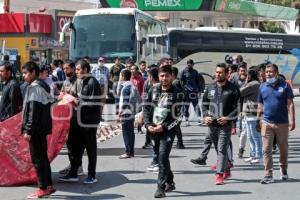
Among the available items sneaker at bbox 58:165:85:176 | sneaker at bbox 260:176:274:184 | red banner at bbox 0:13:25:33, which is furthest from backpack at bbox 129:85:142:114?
red banner at bbox 0:13:25:33

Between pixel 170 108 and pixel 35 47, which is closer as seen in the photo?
pixel 170 108

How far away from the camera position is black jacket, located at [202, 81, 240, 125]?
8.89 meters

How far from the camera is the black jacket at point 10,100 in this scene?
8.81 m

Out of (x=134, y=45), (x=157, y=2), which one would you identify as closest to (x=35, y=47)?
(x=157, y=2)

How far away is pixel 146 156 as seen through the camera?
11.4 meters

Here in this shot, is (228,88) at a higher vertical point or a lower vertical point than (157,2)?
lower

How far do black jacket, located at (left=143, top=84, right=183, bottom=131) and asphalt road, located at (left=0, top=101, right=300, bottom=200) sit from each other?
97 cm

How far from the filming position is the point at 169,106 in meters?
8.16

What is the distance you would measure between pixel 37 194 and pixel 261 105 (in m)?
3.57

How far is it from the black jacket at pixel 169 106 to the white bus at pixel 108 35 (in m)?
13.1

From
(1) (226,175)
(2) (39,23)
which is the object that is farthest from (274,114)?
(2) (39,23)

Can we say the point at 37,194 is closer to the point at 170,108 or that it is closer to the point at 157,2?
the point at 170,108

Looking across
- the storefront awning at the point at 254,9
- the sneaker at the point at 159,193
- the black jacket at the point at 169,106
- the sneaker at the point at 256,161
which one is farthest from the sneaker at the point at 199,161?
the storefront awning at the point at 254,9

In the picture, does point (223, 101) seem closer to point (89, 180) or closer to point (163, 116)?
point (163, 116)
